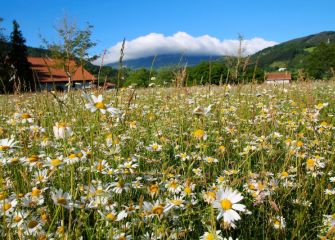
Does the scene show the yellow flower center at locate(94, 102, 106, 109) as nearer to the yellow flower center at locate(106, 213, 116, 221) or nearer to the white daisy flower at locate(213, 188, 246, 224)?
the yellow flower center at locate(106, 213, 116, 221)

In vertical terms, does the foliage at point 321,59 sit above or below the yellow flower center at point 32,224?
above

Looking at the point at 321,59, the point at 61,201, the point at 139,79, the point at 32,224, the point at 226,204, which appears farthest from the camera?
the point at 321,59

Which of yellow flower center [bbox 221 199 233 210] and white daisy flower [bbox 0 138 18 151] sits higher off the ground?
white daisy flower [bbox 0 138 18 151]

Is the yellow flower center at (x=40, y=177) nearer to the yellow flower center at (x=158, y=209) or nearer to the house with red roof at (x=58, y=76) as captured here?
the house with red roof at (x=58, y=76)

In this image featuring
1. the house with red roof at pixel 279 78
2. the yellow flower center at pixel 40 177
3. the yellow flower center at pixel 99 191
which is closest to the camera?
the yellow flower center at pixel 99 191

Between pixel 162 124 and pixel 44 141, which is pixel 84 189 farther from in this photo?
pixel 162 124

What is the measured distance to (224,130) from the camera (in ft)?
11.6

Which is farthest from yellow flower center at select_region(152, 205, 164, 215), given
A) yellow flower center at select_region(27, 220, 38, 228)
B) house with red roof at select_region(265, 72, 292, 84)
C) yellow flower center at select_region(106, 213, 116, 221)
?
house with red roof at select_region(265, 72, 292, 84)

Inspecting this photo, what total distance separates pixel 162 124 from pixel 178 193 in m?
2.22

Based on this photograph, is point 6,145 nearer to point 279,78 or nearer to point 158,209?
point 158,209

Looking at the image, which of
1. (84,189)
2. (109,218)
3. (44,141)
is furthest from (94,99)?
(44,141)

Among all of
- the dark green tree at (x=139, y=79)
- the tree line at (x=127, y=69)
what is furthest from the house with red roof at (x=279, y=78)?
the dark green tree at (x=139, y=79)

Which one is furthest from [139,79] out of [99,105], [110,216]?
[110,216]

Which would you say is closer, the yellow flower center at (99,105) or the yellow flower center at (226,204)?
the yellow flower center at (226,204)
